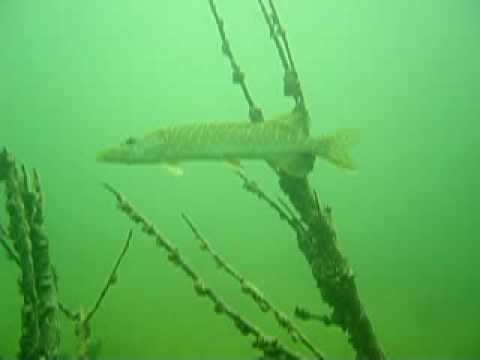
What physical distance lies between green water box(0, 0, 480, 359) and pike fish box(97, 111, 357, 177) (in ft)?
16.5

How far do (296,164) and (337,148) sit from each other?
366 millimetres

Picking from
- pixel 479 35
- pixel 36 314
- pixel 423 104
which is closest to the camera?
pixel 36 314

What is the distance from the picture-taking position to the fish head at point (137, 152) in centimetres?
341

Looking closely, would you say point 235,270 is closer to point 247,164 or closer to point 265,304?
point 265,304

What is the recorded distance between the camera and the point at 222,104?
13.3 metres

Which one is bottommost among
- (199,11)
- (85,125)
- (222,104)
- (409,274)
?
(409,274)

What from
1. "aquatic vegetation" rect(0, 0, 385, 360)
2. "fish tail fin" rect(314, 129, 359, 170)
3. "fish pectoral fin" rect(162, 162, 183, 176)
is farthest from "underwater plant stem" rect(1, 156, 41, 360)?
"fish tail fin" rect(314, 129, 359, 170)

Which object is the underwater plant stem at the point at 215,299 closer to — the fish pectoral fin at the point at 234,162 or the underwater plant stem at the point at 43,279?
the underwater plant stem at the point at 43,279

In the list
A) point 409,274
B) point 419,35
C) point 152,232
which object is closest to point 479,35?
point 419,35

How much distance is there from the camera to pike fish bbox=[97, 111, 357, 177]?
3.08 metres

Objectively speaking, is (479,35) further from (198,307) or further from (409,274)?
(198,307)

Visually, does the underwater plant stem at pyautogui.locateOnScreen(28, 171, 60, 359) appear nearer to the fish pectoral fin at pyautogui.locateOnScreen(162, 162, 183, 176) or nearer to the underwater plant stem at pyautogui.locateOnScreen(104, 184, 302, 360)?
the underwater plant stem at pyautogui.locateOnScreen(104, 184, 302, 360)

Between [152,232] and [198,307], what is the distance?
727 centimetres

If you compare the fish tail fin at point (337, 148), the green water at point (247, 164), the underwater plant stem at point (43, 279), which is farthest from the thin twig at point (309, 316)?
the green water at point (247, 164)
